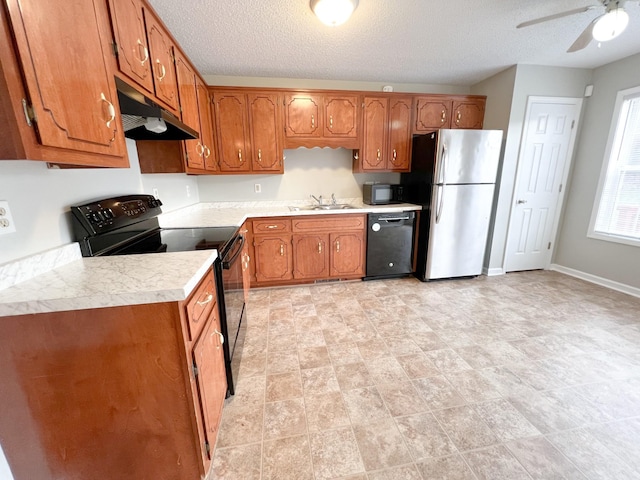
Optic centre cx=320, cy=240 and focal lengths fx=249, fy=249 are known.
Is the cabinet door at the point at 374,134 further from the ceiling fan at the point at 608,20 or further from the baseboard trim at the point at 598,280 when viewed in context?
the baseboard trim at the point at 598,280

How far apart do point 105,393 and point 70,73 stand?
1.10 meters

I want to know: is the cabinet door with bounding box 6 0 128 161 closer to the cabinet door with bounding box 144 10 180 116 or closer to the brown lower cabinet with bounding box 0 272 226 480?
the cabinet door with bounding box 144 10 180 116

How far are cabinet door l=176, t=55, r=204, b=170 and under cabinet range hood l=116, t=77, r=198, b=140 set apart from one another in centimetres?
27

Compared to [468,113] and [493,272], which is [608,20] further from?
[493,272]

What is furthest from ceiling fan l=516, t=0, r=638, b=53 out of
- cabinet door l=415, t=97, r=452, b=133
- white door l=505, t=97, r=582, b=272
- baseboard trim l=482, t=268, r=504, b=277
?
baseboard trim l=482, t=268, r=504, b=277

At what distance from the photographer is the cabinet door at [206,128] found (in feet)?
7.93

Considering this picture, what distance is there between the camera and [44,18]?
75cm

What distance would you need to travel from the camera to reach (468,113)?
3.19 metres

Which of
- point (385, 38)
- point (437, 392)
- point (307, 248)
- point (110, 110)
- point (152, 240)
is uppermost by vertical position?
point (385, 38)

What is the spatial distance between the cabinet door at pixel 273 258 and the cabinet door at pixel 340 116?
1.38 meters

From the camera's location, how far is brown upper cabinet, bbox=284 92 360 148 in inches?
113

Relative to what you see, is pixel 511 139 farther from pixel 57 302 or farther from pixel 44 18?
pixel 57 302

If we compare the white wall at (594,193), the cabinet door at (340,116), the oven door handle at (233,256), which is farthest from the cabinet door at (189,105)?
the white wall at (594,193)

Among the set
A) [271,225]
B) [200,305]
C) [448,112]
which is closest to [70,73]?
[200,305]
